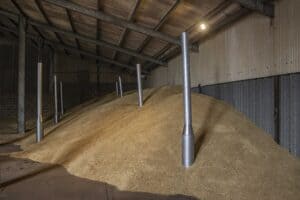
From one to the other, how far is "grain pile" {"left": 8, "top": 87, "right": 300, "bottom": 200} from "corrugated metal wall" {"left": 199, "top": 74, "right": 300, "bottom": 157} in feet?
0.53

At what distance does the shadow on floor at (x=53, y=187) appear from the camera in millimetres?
3443

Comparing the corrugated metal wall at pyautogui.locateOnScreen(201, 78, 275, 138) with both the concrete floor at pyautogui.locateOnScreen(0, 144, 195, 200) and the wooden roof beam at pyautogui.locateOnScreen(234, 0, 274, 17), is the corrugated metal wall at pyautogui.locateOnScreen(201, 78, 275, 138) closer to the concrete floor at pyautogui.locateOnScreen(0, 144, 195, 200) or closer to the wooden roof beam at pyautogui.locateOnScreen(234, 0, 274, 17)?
the wooden roof beam at pyautogui.locateOnScreen(234, 0, 274, 17)

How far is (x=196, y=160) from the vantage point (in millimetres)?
3893

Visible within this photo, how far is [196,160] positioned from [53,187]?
177cm

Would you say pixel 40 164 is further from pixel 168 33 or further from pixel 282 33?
pixel 168 33

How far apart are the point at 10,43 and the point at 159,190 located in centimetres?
1634

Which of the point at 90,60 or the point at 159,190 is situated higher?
the point at 90,60

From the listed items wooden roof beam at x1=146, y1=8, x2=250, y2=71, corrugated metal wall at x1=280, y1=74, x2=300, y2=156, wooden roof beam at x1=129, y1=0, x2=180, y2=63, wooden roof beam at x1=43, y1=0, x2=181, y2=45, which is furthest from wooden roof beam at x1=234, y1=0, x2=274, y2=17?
wooden roof beam at x1=43, y1=0, x2=181, y2=45

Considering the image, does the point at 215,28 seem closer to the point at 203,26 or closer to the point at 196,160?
the point at 203,26

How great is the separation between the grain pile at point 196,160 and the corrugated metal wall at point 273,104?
0.53 ft

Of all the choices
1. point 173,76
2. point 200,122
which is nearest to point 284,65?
point 200,122

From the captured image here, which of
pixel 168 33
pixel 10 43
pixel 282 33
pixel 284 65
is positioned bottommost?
Result: pixel 284 65

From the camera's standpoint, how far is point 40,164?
5.37 metres

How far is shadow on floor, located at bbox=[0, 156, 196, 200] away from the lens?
3.44m
